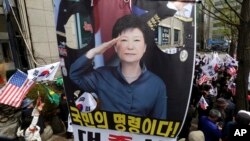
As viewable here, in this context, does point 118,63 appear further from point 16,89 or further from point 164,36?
point 16,89

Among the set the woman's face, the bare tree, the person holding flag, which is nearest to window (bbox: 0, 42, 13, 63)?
the bare tree

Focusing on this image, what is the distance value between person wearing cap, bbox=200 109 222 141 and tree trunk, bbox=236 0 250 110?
6.37ft

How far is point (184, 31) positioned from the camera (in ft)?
6.31

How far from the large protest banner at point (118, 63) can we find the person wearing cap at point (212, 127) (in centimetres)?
267

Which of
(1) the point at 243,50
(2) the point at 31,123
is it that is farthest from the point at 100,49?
(1) the point at 243,50

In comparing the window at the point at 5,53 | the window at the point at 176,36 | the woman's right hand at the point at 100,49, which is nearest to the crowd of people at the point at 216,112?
the window at the point at 176,36

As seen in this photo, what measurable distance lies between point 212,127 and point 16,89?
10.5 ft

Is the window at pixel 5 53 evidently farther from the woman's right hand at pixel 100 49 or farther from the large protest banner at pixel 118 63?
the woman's right hand at pixel 100 49

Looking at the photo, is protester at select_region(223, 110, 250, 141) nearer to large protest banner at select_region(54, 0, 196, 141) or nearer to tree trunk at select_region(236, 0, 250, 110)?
large protest banner at select_region(54, 0, 196, 141)

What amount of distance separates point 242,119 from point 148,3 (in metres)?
2.58

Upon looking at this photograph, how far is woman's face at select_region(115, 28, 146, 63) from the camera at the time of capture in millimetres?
2037

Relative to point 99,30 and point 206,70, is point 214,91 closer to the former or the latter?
point 206,70

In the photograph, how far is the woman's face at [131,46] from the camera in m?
2.04

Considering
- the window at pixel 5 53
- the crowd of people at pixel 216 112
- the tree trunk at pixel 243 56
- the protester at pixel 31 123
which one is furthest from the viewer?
the window at pixel 5 53
